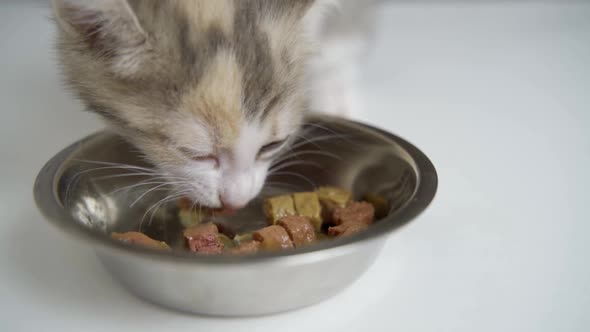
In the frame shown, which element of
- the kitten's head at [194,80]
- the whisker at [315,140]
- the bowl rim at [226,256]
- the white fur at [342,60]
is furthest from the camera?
the white fur at [342,60]

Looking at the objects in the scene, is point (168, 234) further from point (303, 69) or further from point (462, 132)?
point (462, 132)

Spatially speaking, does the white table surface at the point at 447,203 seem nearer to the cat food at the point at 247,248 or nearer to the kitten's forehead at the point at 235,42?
the cat food at the point at 247,248

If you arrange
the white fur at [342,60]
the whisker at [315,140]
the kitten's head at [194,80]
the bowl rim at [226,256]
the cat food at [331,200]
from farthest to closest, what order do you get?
the white fur at [342,60], the whisker at [315,140], the cat food at [331,200], the kitten's head at [194,80], the bowl rim at [226,256]

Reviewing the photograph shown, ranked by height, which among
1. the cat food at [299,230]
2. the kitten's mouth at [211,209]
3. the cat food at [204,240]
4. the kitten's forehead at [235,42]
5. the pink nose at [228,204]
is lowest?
the kitten's mouth at [211,209]

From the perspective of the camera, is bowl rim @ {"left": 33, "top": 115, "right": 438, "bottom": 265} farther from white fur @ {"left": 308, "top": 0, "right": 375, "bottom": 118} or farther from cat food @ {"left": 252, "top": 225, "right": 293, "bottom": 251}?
white fur @ {"left": 308, "top": 0, "right": 375, "bottom": 118}

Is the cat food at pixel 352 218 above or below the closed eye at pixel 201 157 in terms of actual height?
below

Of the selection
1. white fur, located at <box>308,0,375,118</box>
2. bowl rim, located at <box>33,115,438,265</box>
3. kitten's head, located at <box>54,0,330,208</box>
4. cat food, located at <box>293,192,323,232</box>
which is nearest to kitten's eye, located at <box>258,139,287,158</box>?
kitten's head, located at <box>54,0,330,208</box>

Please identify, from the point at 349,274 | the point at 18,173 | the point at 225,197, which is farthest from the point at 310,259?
the point at 18,173

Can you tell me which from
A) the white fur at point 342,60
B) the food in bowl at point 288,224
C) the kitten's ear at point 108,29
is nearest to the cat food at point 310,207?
the food in bowl at point 288,224
